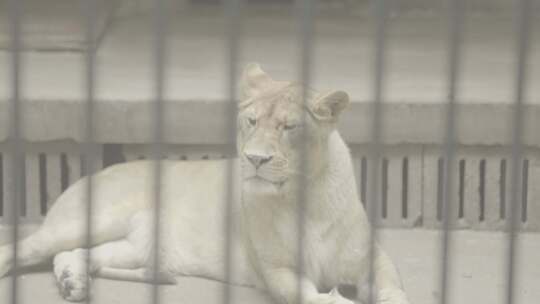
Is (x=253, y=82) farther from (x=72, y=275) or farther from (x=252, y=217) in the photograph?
(x=72, y=275)

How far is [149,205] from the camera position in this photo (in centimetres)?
486

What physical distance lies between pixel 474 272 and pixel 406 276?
236 millimetres

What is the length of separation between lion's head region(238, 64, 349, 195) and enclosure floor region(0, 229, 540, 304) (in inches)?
20.9

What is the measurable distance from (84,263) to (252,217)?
22.1 inches

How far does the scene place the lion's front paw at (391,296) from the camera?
4.28 m

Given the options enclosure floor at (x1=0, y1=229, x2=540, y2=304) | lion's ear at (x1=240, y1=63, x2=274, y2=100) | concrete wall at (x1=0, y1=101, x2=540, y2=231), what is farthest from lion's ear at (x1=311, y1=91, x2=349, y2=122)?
concrete wall at (x1=0, y1=101, x2=540, y2=231)

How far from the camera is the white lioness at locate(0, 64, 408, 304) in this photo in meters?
4.14

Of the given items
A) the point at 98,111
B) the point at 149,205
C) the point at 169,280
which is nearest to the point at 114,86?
the point at 98,111

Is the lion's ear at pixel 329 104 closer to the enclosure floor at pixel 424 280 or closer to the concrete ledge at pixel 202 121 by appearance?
the enclosure floor at pixel 424 280

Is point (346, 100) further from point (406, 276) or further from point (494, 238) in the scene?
point (494, 238)

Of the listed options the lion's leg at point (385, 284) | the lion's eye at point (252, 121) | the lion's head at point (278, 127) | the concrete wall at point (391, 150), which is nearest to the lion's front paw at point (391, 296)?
the lion's leg at point (385, 284)

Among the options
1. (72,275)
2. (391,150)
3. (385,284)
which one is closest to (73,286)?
(72,275)

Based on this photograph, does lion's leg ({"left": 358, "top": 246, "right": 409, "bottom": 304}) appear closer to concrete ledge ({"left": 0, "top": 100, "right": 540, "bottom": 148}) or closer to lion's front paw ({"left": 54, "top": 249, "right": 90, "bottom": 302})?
concrete ledge ({"left": 0, "top": 100, "right": 540, "bottom": 148})

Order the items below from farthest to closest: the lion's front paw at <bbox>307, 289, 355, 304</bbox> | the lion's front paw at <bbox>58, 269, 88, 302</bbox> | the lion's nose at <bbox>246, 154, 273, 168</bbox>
→ 1. the lion's front paw at <bbox>58, 269, 88, 302</bbox>
2. the lion's front paw at <bbox>307, 289, 355, 304</bbox>
3. the lion's nose at <bbox>246, 154, 273, 168</bbox>
